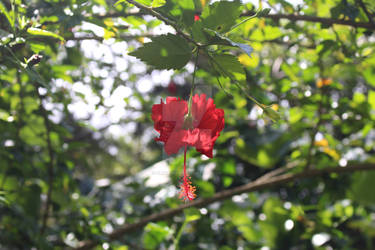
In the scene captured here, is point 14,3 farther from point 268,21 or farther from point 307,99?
point 307,99

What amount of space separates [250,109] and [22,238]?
92 centimetres

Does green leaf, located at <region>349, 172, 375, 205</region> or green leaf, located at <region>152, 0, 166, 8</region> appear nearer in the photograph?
green leaf, located at <region>152, 0, 166, 8</region>

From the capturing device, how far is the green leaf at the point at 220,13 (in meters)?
0.62

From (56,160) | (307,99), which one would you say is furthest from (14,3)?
(307,99)

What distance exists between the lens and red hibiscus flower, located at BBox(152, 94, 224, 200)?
2.24 ft

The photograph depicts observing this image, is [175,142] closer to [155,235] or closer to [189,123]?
[189,123]

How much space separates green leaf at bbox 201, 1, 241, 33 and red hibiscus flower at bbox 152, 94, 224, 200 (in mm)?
162

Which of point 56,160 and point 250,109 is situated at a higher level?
point 250,109

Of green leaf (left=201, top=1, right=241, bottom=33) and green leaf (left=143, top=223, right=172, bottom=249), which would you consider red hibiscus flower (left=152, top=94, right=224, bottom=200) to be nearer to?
green leaf (left=201, top=1, right=241, bottom=33)

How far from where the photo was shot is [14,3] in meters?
0.76

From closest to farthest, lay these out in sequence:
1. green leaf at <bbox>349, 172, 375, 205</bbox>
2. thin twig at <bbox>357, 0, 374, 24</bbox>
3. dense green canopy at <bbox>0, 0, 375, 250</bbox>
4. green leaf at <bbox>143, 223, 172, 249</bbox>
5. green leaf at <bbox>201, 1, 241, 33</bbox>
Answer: green leaf at <bbox>201, 1, 241, 33</bbox> → dense green canopy at <bbox>0, 0, 375, 250</bbox> → thin twig at <bbox>357, 0, 374, 24</bbox> → green leaf at <bbox>143, 223, 172, 249</bbox> → green leaf at <bbox>349, 172, 375, 205</bbox>

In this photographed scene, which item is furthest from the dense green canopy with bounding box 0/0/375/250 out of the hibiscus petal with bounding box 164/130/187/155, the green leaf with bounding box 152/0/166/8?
the hibiscus petal with bounding box 164/130/187/155

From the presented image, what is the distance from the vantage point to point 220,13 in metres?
0.62

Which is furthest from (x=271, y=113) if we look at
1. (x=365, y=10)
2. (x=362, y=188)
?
(x=362, y=188)
